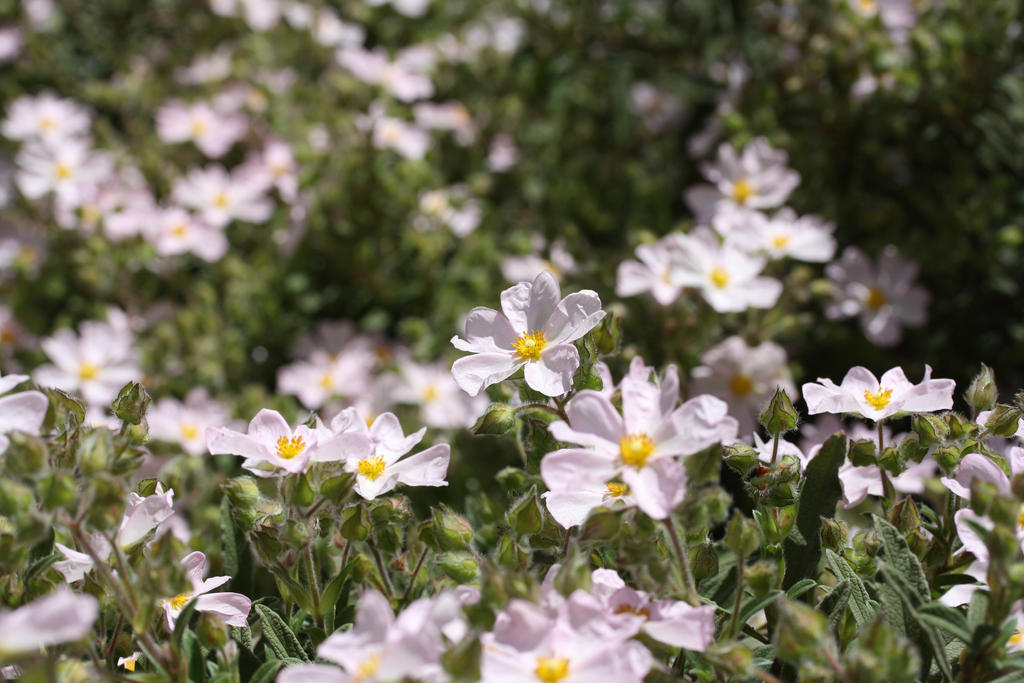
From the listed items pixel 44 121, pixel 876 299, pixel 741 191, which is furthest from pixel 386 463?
pixel 44 121

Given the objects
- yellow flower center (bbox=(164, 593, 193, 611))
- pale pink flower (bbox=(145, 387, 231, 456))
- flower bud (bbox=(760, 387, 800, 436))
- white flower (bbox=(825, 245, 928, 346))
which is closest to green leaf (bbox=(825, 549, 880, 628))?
flower bud (bbox=(760, 387, 800, 436))

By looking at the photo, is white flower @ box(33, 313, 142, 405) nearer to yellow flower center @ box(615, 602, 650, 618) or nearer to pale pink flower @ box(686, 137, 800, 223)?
pale pink flower @ box(686, 137, 800, 223)

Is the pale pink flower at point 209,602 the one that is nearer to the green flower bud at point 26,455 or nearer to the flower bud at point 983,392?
the green flower bud at point 26,455

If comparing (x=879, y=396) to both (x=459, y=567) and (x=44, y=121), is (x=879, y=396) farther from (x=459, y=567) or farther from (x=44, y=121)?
(x=44, y=121)

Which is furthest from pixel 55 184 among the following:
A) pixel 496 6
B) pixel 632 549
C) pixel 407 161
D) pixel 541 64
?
pixel 632 549

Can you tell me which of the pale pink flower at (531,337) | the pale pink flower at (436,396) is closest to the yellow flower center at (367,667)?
the pale pink flower at (531,337)
